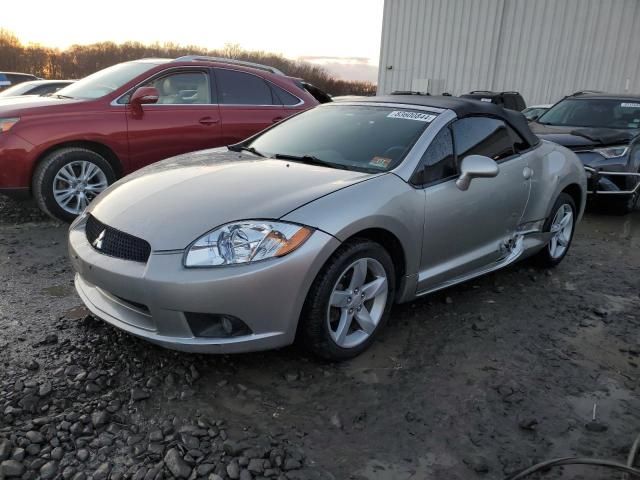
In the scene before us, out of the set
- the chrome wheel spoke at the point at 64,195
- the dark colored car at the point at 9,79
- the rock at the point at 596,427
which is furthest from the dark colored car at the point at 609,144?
the dark colored car at the point at 9,79

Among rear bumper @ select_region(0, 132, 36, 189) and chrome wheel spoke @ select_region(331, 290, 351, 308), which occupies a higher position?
rear bumper @ select_region(0, 132, 36, 189)

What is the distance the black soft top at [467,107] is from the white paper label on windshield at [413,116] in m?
0.15

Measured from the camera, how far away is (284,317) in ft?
8.61

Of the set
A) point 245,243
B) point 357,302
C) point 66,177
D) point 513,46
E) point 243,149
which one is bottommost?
point 357,302

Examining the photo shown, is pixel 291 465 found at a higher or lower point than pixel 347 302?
lower

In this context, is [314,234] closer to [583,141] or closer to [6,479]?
[6,479]

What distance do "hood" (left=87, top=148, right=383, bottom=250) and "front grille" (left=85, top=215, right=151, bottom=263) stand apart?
0.11ft

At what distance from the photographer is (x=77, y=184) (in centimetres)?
523

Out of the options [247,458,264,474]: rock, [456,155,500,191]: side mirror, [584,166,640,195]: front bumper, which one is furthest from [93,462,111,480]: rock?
[584,166,640,195]: front bumper

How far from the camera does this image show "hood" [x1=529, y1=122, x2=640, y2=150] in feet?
22.3

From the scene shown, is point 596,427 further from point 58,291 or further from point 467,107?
point 58,291

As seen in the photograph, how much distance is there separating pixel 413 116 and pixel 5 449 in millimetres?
2929

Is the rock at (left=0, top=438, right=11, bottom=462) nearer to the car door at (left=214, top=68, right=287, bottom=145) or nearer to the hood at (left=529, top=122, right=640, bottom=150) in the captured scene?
the car door at (left=214, top=68, right=287, bottom=145)

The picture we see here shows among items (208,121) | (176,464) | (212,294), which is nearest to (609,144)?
(208,121)
